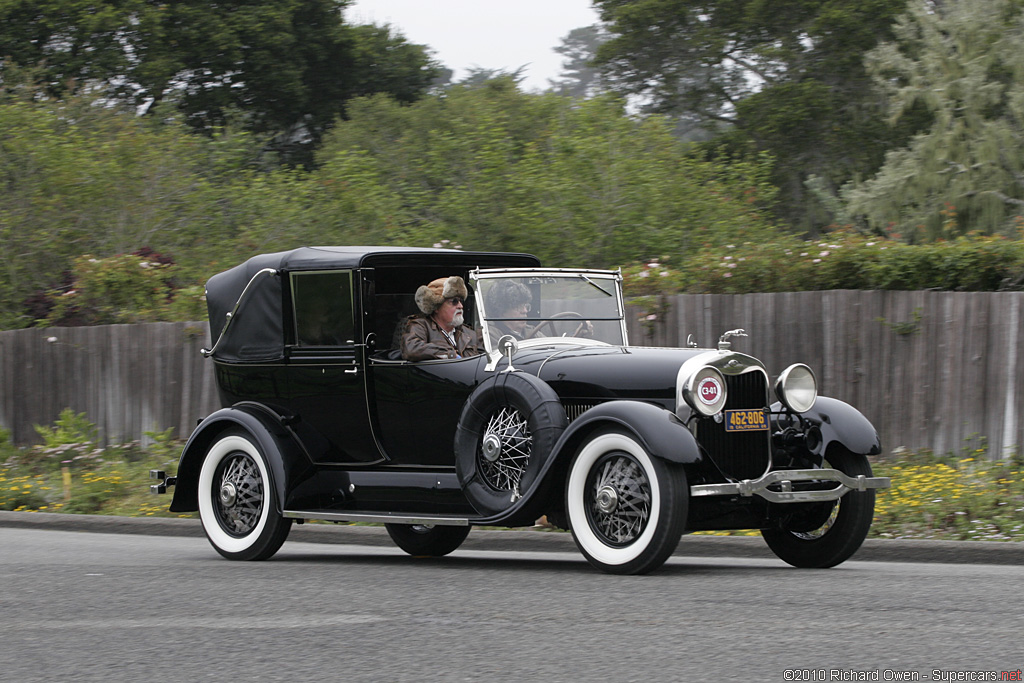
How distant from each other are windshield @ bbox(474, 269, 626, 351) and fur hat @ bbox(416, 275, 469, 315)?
0.26 metres

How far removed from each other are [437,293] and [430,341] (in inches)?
14.1

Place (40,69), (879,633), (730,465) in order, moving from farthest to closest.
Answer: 1. (40,69)
2. (730,465)
3. (879,633)

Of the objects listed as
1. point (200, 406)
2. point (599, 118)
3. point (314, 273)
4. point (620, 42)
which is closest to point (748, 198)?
point (599, 118)

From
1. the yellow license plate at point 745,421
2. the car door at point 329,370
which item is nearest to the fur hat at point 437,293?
the car door at point 329,370

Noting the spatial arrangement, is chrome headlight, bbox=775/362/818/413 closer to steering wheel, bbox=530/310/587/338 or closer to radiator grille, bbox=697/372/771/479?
radiator grille, bbox=697/372/771/479

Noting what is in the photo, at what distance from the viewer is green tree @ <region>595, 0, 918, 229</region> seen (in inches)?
1403

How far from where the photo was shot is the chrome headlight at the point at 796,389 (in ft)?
26.4

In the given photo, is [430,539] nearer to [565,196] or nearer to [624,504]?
[624,504]

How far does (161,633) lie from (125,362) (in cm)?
1199

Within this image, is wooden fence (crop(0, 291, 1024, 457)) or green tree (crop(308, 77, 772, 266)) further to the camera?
green tree (crop(308, 77, 772, 266))

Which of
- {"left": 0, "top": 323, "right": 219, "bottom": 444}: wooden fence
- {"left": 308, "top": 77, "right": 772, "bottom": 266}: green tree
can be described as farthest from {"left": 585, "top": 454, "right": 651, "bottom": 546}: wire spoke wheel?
{"left": 308, "top": 77, "right": 772, "bottom": 266}: green tree

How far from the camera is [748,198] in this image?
2003 centimetres

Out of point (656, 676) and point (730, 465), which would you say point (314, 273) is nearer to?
point (730, 465)

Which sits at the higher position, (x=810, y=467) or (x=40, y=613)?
(x=810, y=467)
